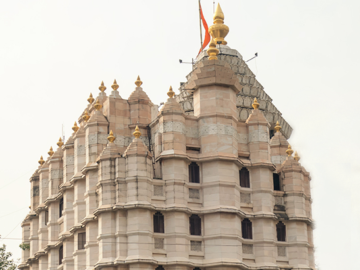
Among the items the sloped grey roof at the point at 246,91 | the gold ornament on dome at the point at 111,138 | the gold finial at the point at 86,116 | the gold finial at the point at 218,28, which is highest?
the gold finial at the point at 218,28

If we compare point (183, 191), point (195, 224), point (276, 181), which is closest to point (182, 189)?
point (183, 191)

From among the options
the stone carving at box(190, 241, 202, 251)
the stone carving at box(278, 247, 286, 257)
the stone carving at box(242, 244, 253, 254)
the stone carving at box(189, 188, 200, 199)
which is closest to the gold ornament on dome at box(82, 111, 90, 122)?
the stone carving at box(189, 188, 200, 199)

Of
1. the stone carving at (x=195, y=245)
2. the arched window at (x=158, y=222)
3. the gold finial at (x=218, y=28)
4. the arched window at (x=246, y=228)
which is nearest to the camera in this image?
the arched window at (x=158, y=222)

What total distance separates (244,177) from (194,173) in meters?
3.50

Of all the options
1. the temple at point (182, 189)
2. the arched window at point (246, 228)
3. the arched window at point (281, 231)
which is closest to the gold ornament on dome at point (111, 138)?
the temple at point (182, 189)

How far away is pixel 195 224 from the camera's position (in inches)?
2306

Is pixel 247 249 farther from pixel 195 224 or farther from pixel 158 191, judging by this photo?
pixel 158 191

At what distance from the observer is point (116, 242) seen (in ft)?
188

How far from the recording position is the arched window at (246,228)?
5984 centimetres

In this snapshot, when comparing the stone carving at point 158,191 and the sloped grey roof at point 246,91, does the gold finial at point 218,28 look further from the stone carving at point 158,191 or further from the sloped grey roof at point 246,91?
the stone carving at point 158,191

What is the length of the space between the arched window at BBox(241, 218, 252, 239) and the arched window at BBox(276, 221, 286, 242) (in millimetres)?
2624

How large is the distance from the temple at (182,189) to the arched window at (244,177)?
7 centimetres

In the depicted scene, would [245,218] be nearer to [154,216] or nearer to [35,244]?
[154,216]

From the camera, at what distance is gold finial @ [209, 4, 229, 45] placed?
69562mm
